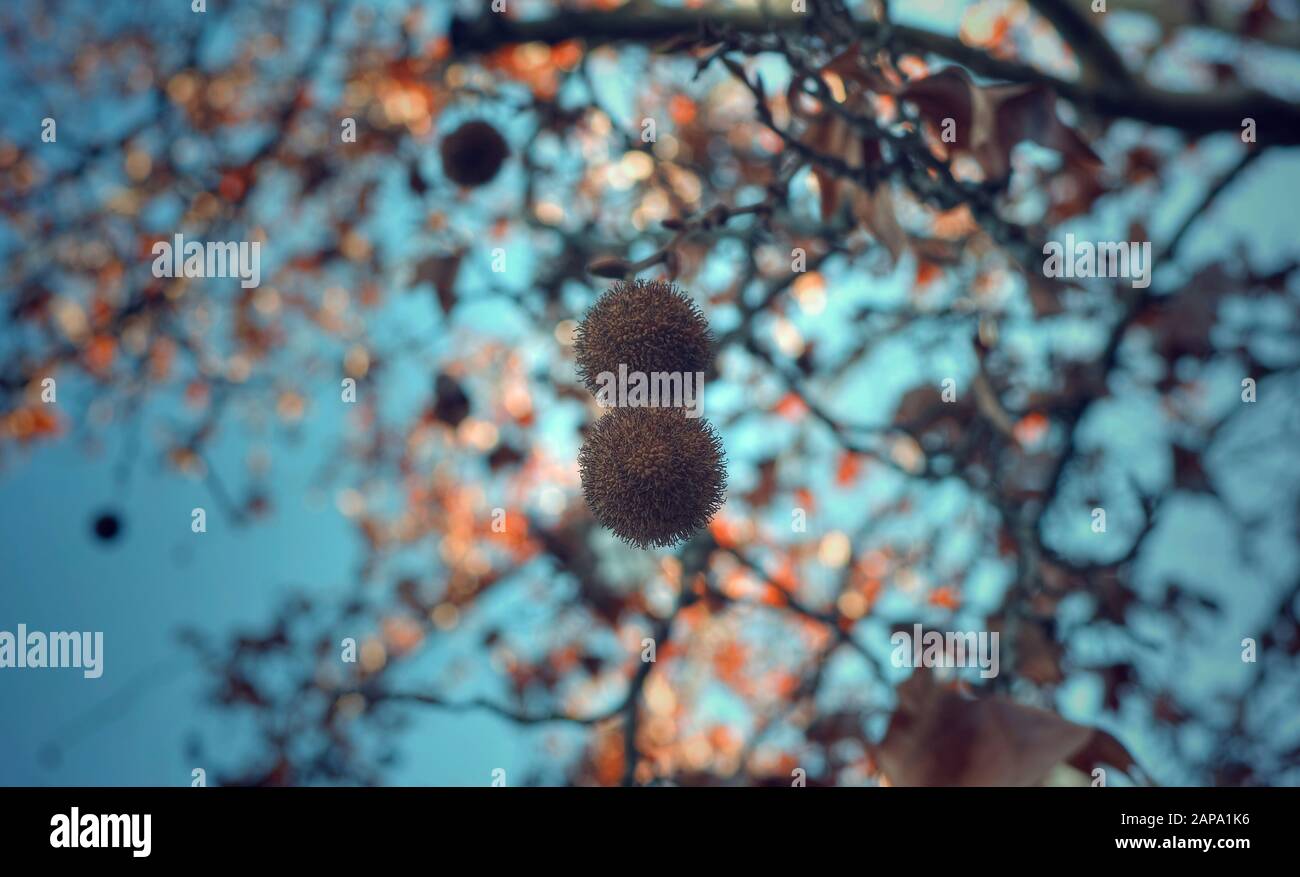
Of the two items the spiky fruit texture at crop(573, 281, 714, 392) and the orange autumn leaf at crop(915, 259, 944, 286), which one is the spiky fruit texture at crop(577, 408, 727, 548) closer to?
the spiky fruit texture at crop(573, 281, 714, 392)

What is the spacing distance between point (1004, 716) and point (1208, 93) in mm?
3571

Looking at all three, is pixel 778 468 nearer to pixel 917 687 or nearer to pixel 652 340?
pixel 917 687

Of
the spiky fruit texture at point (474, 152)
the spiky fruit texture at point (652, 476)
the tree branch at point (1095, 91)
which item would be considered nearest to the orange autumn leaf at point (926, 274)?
the tree branch at point (1095, 91)

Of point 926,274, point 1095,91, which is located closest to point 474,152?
point 1095,91

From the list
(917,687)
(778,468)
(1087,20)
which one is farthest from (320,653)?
(1087,20)

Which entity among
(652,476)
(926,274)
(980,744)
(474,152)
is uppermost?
(926,274)

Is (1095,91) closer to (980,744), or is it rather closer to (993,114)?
(993,114)

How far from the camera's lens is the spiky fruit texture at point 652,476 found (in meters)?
1.63

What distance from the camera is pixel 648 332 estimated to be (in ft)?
5.52

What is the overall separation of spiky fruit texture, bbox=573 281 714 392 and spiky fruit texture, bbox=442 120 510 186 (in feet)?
4.82

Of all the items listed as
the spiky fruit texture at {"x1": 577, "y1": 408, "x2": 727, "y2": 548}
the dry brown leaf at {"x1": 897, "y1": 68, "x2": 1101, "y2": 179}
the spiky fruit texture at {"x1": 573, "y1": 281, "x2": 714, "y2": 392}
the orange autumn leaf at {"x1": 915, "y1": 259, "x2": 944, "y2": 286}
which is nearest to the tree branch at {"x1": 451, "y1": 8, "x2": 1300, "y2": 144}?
the orange autumn leaf at {"x1": 915, "y1": 259, "x2": 944, "y2": 286}

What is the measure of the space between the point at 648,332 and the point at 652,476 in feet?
0.89
